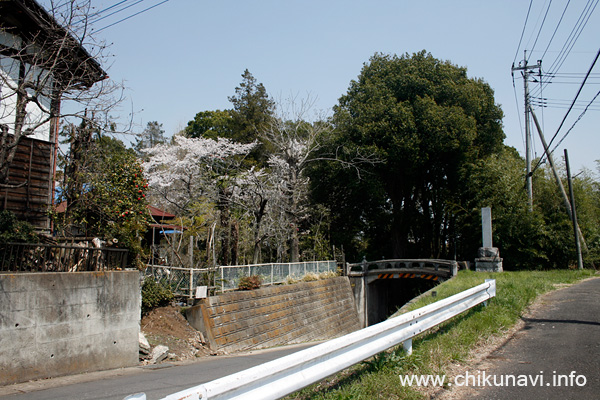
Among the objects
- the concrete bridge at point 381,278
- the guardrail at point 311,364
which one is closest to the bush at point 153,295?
the guardrail at point 311,364

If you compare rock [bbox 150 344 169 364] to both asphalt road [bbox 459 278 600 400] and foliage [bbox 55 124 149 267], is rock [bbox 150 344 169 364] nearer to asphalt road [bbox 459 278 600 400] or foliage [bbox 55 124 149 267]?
foliage [bbox 55 124 149 267]

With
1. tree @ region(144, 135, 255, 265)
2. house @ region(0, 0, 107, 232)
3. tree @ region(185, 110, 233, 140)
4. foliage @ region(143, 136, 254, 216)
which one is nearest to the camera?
house @ region(0, 0, 107, 232)

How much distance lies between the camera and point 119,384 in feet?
26.3

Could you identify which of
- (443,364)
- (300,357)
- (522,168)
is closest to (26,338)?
(300,357)

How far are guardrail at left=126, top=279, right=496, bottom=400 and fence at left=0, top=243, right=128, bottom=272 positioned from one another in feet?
24.9

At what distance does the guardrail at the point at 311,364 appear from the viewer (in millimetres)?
3258

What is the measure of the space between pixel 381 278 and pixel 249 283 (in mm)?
13749

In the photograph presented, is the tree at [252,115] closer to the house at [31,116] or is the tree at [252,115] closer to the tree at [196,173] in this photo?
the tree at [196,173]

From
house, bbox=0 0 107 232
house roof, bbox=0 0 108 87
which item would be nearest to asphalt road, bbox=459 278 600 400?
house roof, bbox=0 0 108 87

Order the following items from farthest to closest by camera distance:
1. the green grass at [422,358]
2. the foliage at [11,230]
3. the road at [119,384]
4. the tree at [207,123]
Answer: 1. the tree at [207,123]
2. the foliage at [11,230]
3. the road at [119,384]
4. the green grass at [422,358]

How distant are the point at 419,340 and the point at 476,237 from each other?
934 inches

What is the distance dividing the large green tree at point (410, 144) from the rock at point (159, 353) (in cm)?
1785

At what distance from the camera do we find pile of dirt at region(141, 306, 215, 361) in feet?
39.7

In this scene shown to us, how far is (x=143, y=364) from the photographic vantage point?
35.7 feet
